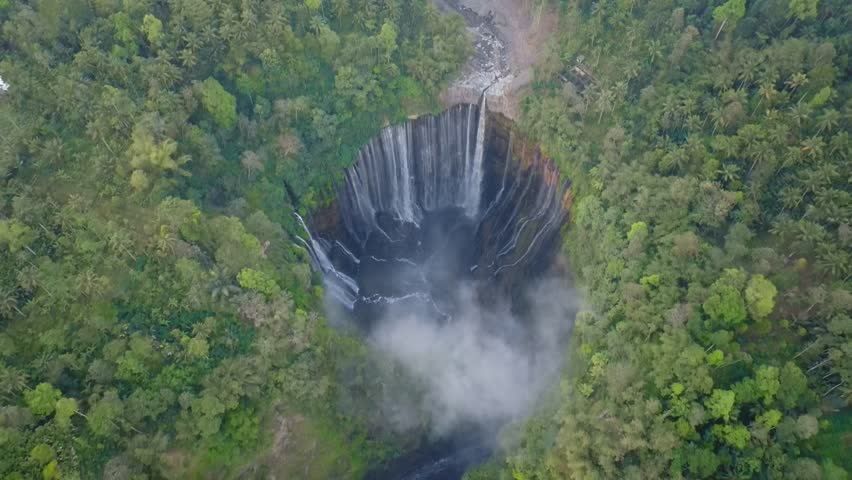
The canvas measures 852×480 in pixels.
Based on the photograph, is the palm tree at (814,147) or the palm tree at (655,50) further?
the palm tree at (655,50)

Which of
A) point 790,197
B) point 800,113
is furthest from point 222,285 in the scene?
point 800,113

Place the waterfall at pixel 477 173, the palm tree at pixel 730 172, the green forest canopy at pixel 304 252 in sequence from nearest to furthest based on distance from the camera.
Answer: the green forest canopy at pixel 304 252 < the palm tree at pixel 730 172 < the waterfall at pixel 477 173

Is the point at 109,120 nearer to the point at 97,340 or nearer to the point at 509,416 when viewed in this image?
the point at 97,340

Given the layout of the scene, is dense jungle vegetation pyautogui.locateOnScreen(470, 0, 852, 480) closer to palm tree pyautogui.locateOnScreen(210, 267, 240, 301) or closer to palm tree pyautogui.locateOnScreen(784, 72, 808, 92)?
palm tree pyautogui.locateOnScreen(784, 72, 808, 92)

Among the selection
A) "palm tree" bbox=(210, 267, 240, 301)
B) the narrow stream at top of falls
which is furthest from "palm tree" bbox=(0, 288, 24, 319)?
the narrow stream at top of falls

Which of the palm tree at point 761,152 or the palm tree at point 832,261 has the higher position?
the palm tree at point 761,152

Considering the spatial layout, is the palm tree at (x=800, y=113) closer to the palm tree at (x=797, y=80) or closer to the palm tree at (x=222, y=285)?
the palm tree at (x=797, y=80)

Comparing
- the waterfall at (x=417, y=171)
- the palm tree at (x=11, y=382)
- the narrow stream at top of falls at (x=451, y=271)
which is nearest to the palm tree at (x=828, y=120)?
the narrow stream at top of falls at (x=451, y=271)

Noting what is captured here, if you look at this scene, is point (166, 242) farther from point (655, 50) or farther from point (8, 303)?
point (655, 50)
